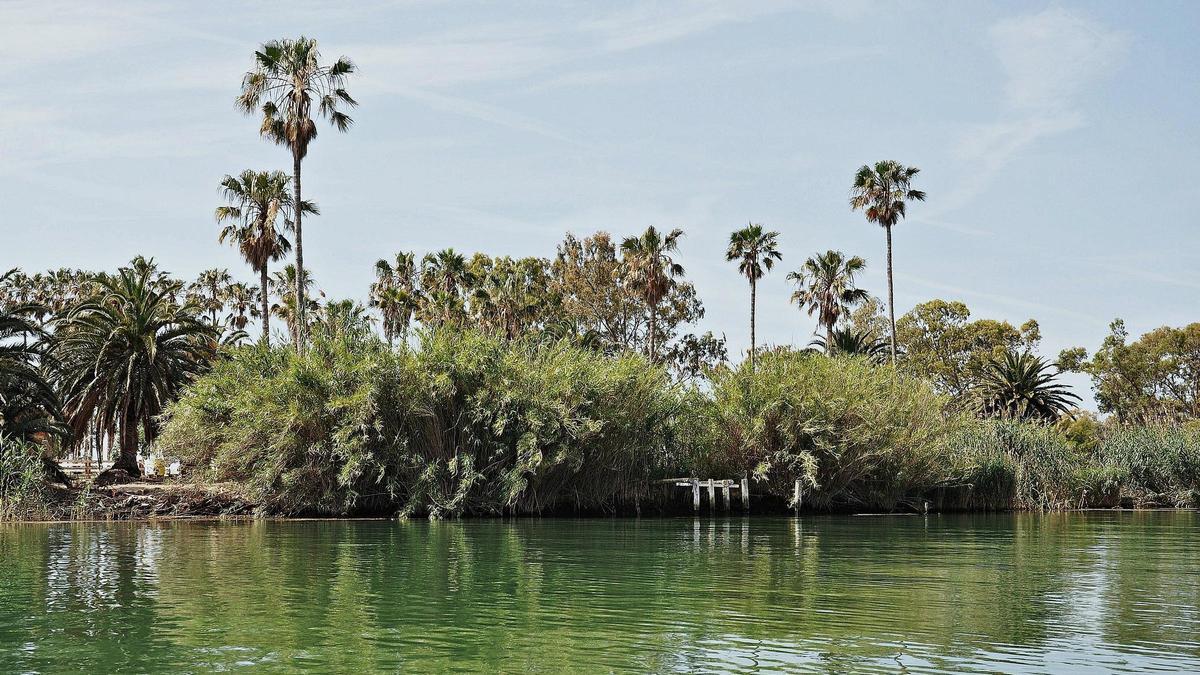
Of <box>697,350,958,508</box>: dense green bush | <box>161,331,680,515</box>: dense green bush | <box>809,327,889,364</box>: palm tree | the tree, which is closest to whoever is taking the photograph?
<box>161,331,680,515</box>: dense green bush

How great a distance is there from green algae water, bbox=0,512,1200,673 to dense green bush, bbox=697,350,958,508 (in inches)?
502

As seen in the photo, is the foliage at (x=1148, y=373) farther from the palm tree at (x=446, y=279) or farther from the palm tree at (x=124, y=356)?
the palm tree at (x=124, y=356)

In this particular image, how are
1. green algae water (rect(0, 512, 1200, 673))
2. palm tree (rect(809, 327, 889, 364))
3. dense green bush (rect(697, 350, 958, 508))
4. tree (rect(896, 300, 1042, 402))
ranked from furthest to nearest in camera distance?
tree (rect(896, 300, 1042, 402)) → palm tree (rect(809, 327, 889, 364)) → dense green bush (rect(697, 350, 958, 508)) → green algae water (rect(0, 512, 1200, 673))

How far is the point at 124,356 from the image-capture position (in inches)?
1636

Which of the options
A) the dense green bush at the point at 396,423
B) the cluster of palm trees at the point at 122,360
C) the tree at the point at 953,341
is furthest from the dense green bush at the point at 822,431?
the tree at the point at 953,341

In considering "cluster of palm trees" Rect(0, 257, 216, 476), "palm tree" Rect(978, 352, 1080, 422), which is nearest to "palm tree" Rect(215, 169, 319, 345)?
"cluster of palm trees" Rect(0, 257, 216, 476)

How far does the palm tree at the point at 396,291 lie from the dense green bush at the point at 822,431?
2584 centimetres

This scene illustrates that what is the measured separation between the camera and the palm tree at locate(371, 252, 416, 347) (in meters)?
63.9

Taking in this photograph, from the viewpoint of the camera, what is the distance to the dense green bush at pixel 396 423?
118 ft

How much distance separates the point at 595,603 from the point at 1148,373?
74.5 metres

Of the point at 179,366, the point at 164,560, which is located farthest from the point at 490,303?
the point at 164,560

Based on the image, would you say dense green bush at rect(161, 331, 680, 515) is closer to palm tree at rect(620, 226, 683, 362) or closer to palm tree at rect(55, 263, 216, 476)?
palm tree at rect(55, 263, 216, 476)

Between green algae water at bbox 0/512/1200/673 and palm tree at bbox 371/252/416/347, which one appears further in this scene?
palm tree at bbox 371/252/416/347

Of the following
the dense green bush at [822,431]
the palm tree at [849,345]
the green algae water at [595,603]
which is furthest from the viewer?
the palm tree at [849,345]
